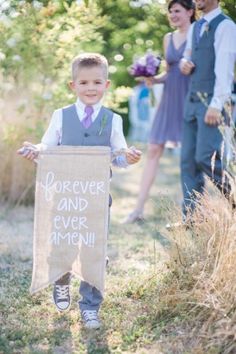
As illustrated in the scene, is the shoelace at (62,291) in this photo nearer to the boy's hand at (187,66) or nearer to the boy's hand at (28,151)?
the boy's hand at (28,151)

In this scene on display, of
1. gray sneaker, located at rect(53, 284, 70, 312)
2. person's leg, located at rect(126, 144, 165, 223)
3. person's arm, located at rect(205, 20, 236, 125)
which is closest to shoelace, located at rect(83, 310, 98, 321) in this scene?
gray sneaker, located at rect(53, 284, 70, 312)

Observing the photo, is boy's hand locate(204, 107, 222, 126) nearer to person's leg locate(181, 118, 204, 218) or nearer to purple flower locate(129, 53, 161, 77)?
person's leg locate(181, 118, 204, 218)

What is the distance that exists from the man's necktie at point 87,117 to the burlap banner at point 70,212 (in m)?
0.18

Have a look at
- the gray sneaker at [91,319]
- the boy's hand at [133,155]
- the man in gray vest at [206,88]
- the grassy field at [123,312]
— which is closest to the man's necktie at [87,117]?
the boy's hand at [133,155]

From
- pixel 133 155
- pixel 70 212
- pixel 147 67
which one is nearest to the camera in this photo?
pixel 133 155

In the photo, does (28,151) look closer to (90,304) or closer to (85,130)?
(85,130)

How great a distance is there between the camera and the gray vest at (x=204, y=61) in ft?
16.2

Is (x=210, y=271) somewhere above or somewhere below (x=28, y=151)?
below

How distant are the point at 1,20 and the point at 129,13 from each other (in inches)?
49.2

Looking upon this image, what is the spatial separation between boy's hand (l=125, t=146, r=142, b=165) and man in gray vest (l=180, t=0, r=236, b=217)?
1.20m

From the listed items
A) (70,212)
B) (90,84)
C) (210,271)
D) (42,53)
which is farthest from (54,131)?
(42,53)

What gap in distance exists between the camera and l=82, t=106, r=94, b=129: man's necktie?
3713mm

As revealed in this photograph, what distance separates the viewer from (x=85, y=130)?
3709 millimetres

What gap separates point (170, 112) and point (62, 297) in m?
2.78
